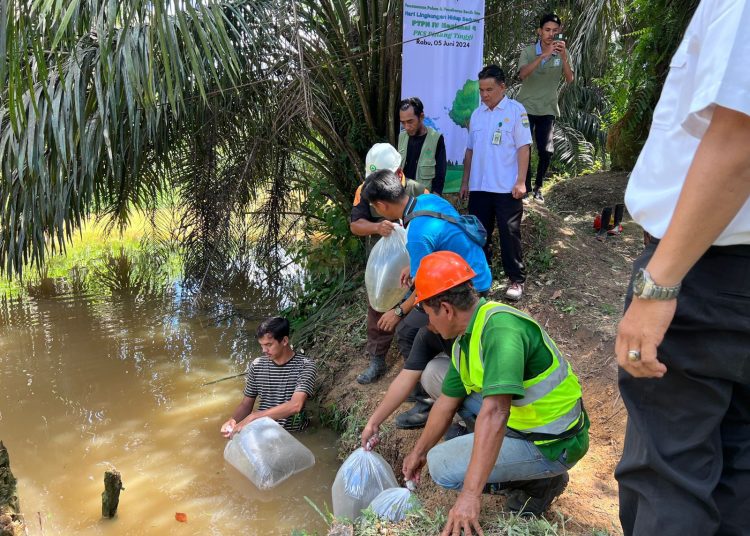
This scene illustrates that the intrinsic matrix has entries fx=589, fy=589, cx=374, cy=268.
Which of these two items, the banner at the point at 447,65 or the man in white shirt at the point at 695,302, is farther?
the banner at the point at 447,65

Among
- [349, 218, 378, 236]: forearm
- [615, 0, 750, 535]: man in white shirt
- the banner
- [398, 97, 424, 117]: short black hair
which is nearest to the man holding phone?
the banner

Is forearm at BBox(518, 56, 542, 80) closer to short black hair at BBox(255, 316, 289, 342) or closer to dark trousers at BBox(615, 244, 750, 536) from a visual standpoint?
short black hair at BBox(255, 316, 289, 342)

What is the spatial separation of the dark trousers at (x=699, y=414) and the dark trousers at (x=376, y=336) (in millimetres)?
2698

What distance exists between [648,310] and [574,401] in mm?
1216

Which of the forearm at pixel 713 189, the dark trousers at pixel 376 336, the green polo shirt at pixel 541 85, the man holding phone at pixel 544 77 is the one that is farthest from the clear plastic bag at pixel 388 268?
the green polo shirt at pixel 541 85

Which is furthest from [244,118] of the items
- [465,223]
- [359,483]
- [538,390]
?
[538,390]

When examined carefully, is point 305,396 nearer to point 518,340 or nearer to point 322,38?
point 518,340

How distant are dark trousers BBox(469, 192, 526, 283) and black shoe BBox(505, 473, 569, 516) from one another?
77.2 inches

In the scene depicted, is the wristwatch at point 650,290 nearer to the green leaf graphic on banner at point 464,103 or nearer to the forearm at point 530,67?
the green leaf graphic on banner at point 464,103

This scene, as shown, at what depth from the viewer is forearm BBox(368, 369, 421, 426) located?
2.63m

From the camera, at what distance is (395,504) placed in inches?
91.9

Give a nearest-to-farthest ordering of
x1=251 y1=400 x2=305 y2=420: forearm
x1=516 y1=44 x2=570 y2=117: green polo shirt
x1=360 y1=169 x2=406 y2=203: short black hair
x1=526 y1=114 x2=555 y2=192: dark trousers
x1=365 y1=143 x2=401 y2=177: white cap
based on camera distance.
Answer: x1=360 y1=169 x2=406 y2=203: short black hair
x1=365 y1=143 x2=401 y2=177: white cap
x1=251 y1=400 x2=305 y2=420: forearm
x1=516 y1=44 x2=570 y2=117: green polo shirt
x1=526 y1=114 x2=555 y2=192: dark trousers

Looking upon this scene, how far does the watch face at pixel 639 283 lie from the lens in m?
1.04

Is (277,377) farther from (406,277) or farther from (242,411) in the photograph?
(406,277)
